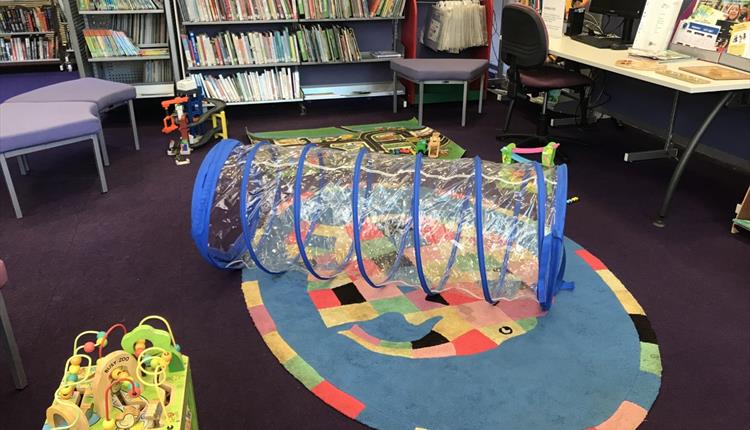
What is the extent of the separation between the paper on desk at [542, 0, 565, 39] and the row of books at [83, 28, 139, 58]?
3454mm

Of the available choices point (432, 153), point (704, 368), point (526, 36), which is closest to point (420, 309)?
point (704, 368)

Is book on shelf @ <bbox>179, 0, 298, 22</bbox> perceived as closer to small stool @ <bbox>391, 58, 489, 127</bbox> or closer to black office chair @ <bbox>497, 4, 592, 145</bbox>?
small stool @ <bbox>391, 58, 489, 127</bbox>

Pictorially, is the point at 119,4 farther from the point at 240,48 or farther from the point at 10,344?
the point at 10,344

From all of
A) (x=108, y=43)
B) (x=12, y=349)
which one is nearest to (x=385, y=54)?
(x=108, y=43)

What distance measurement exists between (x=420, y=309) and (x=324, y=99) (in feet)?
11.7

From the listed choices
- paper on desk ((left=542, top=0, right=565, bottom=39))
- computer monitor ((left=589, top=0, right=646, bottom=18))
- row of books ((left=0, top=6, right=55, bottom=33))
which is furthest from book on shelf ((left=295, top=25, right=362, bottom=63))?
row of books ((left=0, top=6, right=55, bottom=33))

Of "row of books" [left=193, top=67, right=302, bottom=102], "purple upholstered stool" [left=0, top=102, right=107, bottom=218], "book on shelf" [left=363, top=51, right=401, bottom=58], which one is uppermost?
"book on shelf" [left=363, top=51, right=401, bottom=58]

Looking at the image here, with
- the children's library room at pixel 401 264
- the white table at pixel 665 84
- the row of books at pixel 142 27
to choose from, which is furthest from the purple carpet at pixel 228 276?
the row of books at pixel 142 27

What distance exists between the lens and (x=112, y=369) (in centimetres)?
129

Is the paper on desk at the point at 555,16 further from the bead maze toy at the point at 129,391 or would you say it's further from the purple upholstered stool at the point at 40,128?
the bead maze toy at the point at 129,391

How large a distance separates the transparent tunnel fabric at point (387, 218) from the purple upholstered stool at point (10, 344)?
71 cm

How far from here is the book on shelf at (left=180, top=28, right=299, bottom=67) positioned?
15.3 ft

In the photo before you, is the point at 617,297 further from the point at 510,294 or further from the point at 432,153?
the point at 432,153

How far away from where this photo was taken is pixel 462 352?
6.73ft
